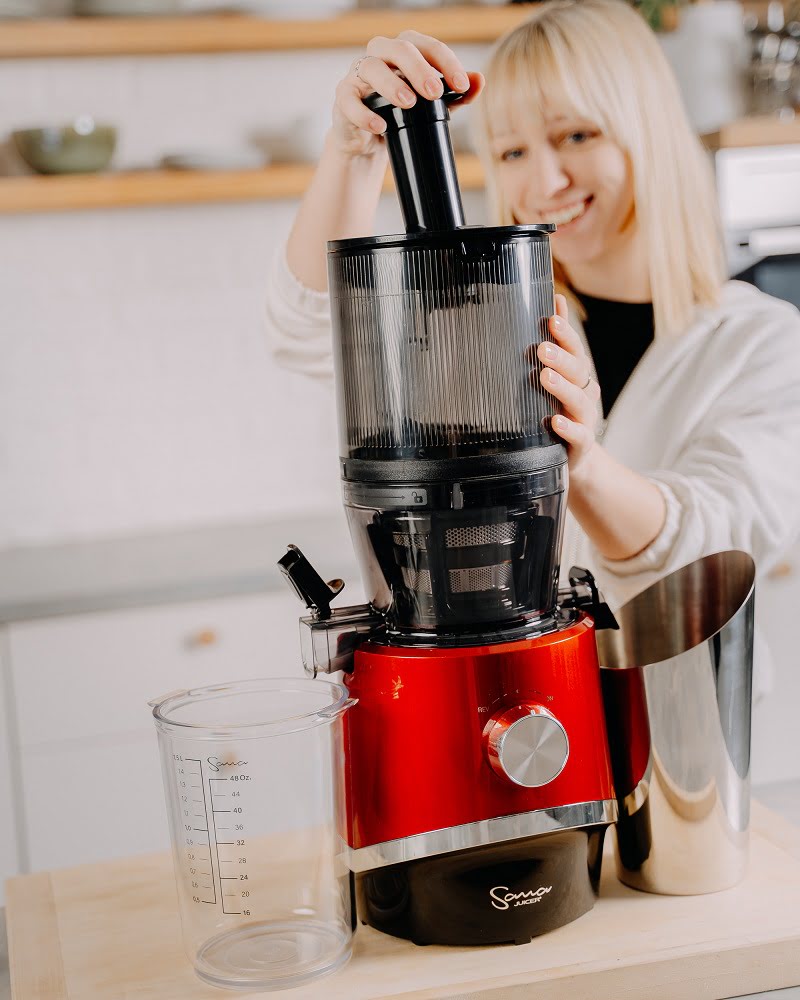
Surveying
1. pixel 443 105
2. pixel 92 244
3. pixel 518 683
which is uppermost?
pixel 92 244

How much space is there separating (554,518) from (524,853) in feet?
0.71

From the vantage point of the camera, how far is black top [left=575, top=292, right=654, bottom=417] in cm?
142

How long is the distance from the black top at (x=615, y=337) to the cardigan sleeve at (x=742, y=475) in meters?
0.17

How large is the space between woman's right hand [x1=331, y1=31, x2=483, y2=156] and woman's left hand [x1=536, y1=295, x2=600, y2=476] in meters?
0.16

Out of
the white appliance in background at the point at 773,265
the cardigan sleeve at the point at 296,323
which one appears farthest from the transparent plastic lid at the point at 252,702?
the white appliance in background at the point at 773,265

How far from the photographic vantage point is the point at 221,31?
2344 mm

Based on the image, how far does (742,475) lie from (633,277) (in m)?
0.37

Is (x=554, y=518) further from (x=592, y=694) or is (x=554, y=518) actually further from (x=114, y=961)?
(x=114, y=961)

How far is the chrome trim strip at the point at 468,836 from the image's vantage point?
0.74m

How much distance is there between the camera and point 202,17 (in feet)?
7.74

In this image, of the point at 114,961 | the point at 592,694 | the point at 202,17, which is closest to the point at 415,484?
the point at 592,694

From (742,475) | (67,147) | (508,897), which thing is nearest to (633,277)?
(742,475)

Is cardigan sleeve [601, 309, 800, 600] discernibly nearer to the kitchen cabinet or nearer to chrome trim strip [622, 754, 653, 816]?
chrome trim strip [622, 754, 653, 816]

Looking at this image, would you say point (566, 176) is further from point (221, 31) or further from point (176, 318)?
point (176, 318)
